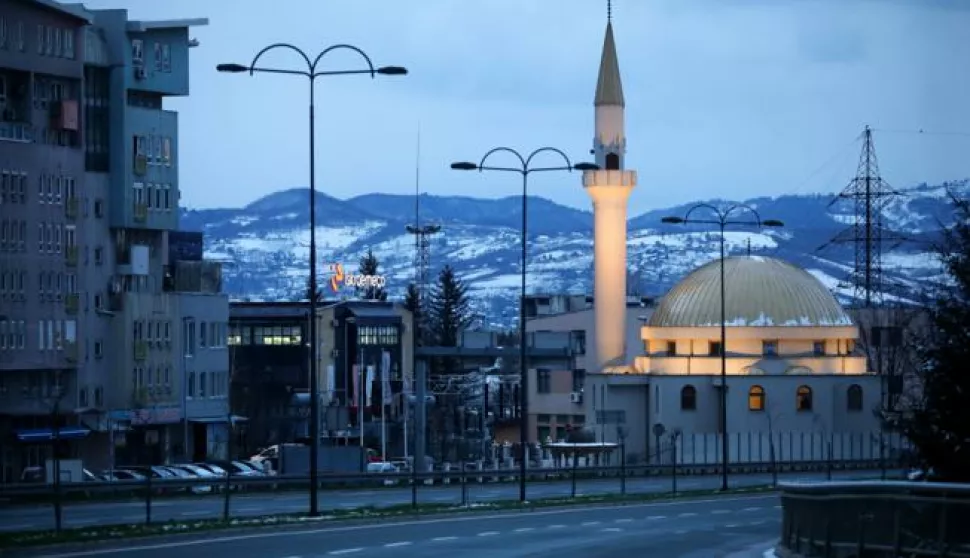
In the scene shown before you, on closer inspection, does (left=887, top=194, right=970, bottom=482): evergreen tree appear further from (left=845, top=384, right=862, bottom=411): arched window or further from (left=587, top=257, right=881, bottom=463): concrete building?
(left=845, top=384, right=862, bottom=411): arched window

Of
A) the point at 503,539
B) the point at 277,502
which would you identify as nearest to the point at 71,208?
the point at 277,502

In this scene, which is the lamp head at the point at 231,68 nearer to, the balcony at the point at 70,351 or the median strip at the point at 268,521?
the median strip at the point at 268,521

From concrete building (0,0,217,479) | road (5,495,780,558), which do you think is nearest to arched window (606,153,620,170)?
concrete building (0,0,217,479)

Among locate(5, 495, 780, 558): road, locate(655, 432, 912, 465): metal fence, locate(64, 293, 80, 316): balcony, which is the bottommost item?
locate(655, 432, 912, 465): metal fence

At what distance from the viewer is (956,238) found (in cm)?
4028

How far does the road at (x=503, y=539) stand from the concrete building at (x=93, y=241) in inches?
1344

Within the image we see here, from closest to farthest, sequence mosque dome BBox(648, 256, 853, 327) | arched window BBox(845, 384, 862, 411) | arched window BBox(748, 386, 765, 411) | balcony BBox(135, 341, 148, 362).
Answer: balcony BBox(135, 341, 148, 362) < arched window BBox(748, 386, 765, 411) < arched window BBox(845, 384, 862, 411) < mosque dome BBox(648, 256, 853, 327)

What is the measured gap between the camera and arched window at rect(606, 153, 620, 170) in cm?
12006

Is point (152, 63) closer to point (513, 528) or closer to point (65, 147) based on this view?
point (65, 147)

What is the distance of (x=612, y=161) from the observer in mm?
120625

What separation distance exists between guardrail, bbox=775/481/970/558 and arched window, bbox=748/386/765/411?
259ft

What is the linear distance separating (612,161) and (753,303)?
10956mm

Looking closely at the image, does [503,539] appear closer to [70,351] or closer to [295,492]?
[295,492]

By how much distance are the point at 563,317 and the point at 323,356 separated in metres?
21.3
